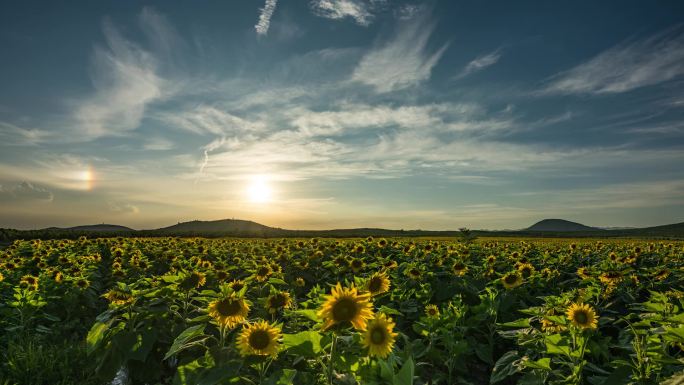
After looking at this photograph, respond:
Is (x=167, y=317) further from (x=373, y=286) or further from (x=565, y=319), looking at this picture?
(x=565, y=319)

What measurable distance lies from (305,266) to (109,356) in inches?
299

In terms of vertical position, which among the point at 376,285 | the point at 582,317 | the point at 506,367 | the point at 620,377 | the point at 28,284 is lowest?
the point at 506,367

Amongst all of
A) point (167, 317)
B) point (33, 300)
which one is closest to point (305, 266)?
point (33, 300)

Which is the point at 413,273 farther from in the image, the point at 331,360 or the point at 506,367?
the point at 331,360

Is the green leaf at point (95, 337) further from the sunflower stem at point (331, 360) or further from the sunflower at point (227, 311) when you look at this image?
the sunflower stem at point (331, 360)

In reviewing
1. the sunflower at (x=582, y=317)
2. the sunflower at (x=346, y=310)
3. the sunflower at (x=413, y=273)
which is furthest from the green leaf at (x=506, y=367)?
the sunflower at (x=413, y=273)

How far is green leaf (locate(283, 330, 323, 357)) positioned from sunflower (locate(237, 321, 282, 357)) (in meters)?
0.32

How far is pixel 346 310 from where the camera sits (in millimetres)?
2758

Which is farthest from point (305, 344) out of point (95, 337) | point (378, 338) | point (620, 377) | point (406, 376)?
point (620, 377)

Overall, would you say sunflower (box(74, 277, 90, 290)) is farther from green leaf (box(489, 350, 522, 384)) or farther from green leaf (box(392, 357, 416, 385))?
green leaf (box(392, 357, 416, 385))

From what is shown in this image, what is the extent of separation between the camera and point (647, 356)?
3811 mm

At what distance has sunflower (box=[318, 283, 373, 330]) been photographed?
2742 mm

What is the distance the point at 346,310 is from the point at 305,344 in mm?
354

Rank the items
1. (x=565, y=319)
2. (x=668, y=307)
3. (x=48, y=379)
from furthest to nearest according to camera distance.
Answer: (x=48, y=379) → (x=668, y=307) → (x=565, y=319)
